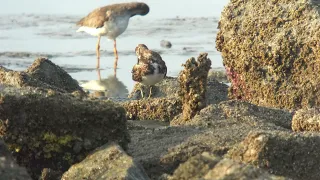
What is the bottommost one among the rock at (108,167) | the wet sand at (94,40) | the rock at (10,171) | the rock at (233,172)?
the wet sand at (94,40)

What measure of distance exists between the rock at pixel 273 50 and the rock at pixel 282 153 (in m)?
2.68

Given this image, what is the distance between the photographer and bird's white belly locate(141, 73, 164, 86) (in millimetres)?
8767

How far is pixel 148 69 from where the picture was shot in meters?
8.99

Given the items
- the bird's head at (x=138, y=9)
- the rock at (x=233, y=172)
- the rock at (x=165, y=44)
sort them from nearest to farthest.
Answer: the rock at (x=233, y=172), the rock at (x=165, y=44), the bird's head at (x=138, y=9)

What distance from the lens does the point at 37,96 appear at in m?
4.03

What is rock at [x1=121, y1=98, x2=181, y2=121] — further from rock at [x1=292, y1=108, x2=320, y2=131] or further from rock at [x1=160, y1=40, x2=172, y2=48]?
rock at [x1=160, y1=40, x2=172, y2=48]

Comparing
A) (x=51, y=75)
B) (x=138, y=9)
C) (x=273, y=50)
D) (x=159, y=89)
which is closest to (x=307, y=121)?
(x=273, y=50)

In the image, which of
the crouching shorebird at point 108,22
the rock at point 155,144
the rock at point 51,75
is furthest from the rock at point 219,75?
the crouching shorebird at point 108,22

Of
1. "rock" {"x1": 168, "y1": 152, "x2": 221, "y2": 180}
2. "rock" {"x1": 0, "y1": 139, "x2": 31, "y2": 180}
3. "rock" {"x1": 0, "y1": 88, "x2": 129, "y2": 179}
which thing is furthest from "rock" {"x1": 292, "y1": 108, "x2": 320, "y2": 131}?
"rock" {"x1": 0, "y1": 139, "x2": 31, "y2": 180}

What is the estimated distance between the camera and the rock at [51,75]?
23.5 ft

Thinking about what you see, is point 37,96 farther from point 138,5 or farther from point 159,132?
point 138,5

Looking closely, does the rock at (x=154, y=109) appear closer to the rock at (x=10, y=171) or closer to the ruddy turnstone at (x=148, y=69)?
the ruddy turnstone at (x=148, y=69)

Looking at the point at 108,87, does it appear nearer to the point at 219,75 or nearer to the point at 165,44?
the point at 219,75

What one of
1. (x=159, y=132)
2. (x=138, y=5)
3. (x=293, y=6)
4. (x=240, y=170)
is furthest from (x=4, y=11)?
(x=240, y=170)
